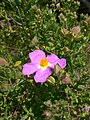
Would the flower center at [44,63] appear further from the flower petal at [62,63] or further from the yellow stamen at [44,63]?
the flower petal at [62,63]

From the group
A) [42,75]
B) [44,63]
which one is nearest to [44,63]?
[44,63]

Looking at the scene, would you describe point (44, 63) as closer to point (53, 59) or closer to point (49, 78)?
point (53, 59)

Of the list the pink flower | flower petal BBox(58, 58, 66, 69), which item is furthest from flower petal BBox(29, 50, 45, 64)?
flower petal BBox(58, 58, 66, 69)

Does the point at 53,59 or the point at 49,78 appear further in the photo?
→ the point at 53,59

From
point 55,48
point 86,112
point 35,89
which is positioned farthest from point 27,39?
point 86,112

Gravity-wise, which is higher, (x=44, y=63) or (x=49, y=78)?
(x=44, y=63)

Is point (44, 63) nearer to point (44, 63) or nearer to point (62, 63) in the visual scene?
point (44, 63)
